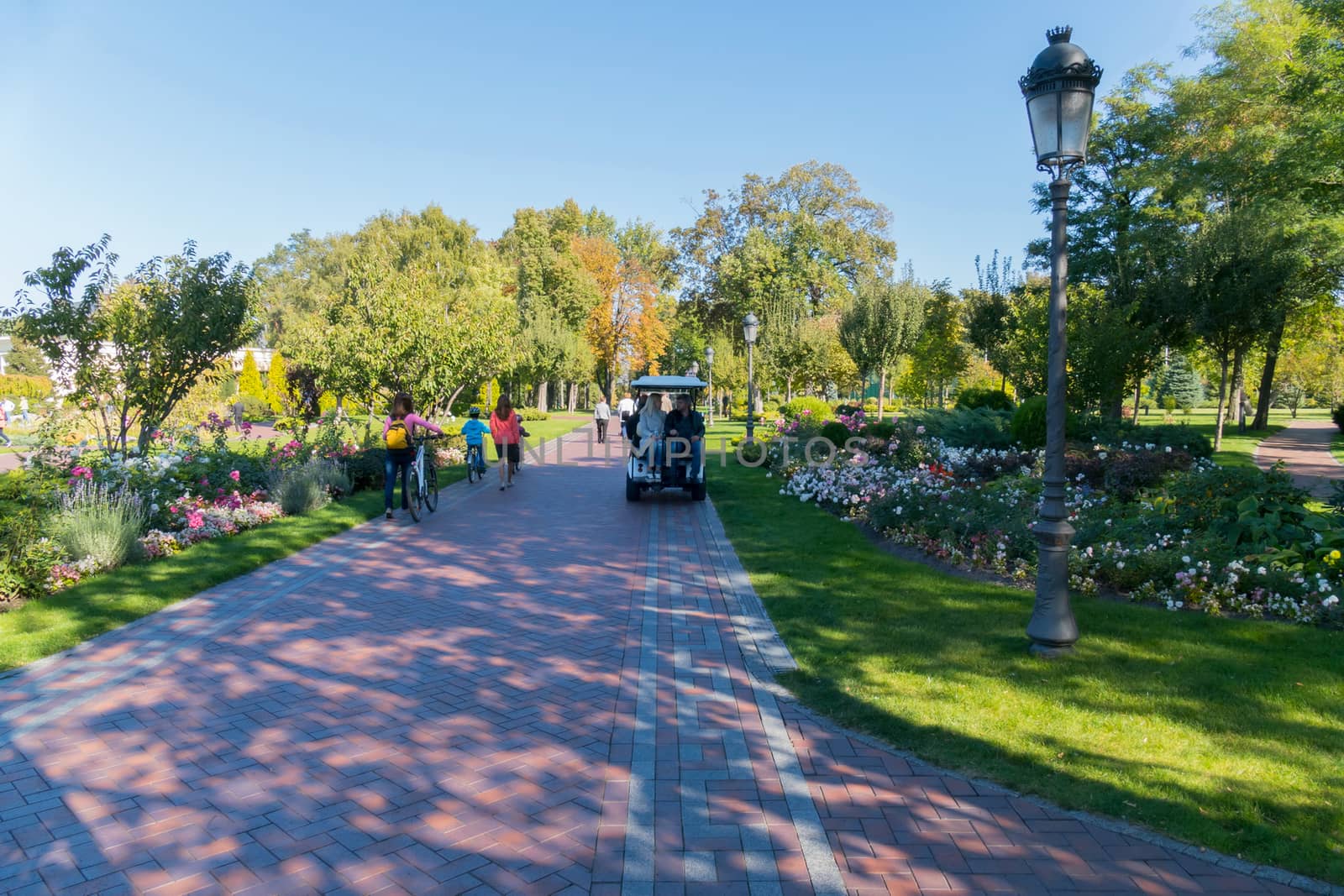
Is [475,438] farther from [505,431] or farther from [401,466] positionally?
[401,466]

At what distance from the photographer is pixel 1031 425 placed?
1452 centimetres

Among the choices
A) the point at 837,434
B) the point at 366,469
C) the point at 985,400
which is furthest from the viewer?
the point at 985,400

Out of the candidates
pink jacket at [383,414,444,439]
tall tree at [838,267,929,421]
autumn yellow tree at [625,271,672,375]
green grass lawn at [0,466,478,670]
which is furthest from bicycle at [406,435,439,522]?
autumn yellow tree at [625,271,672,375]

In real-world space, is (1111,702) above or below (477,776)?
above

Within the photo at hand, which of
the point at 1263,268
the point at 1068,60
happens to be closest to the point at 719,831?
the point at 1068,60

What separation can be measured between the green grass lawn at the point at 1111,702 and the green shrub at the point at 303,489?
767cm

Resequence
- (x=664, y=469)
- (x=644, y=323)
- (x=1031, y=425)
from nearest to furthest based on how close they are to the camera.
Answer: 1. (x=664, y=469)
2. (x=1031, y=425)
3. (x=644, y=323)

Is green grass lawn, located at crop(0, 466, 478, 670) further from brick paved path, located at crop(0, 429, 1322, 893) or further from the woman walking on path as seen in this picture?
the woman walking on path

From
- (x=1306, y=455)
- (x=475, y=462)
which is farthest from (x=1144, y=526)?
(x=1306, y=455)

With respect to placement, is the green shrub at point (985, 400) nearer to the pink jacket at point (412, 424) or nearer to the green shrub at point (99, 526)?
the pink jacket at point (412, 424)

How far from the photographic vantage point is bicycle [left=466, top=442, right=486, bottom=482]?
53.7ft

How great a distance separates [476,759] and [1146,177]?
103 feet

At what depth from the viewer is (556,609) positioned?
7059 millimetres

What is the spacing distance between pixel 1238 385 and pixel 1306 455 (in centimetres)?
1045
